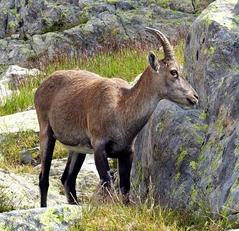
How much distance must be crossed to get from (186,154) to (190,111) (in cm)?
73

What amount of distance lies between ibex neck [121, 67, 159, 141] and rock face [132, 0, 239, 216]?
0.19m

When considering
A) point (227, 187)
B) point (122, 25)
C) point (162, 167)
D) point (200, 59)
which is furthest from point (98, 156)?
point (122, 25)

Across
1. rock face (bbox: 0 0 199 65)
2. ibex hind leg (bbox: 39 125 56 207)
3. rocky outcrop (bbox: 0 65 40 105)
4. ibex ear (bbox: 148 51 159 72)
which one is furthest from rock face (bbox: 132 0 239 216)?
rock face (bbox: 0 0 199 65)

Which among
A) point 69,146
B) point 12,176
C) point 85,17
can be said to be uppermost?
point 69,146

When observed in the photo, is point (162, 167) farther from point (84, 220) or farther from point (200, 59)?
point (84, 220)

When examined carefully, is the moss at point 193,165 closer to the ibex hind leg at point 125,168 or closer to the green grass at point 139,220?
the green grass at point 139,220

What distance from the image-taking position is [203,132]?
7895mm

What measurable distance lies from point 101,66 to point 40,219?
11147 mm

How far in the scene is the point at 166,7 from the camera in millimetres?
25766

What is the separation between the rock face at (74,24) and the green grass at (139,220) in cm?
1710

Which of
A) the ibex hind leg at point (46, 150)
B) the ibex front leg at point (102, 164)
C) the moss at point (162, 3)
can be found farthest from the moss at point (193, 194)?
the moss at point (162, 3)

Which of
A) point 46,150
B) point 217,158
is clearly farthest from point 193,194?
point 46,150

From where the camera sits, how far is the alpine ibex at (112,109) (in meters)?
8.44

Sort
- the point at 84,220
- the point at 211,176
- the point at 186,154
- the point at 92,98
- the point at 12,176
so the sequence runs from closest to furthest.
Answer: the point at 84,220 < the point at 211,176 < the point at 186,154 < the point at 92,98 < the point at 12,176
